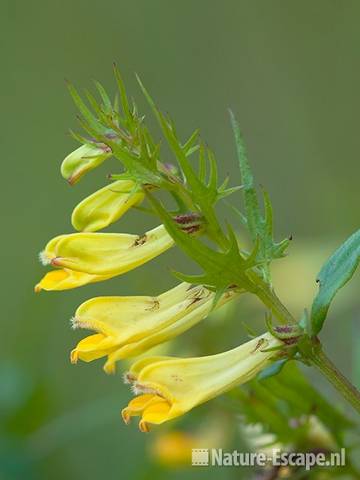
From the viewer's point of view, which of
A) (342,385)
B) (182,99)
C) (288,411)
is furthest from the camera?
(182,99)

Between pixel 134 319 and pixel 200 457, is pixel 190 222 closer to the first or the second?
pixel 134 319

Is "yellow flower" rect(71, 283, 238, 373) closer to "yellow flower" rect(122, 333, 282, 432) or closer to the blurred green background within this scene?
"yellow flower" rect(122, 333, 282, 432)

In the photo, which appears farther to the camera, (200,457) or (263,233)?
(200,457)

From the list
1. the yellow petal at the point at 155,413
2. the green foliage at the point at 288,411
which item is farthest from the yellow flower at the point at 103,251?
the green foliage at the point at 288,411

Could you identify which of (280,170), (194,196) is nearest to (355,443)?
(194,196)

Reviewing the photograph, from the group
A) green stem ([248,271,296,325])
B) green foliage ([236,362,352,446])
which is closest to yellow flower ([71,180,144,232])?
green stem ([248,271,296,325])

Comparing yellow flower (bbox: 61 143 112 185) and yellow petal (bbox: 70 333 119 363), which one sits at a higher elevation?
yellow flower (bbox: 61 143 112 185)

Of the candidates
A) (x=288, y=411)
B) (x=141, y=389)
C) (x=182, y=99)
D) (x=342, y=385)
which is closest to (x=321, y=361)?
(x=342, y=385)
